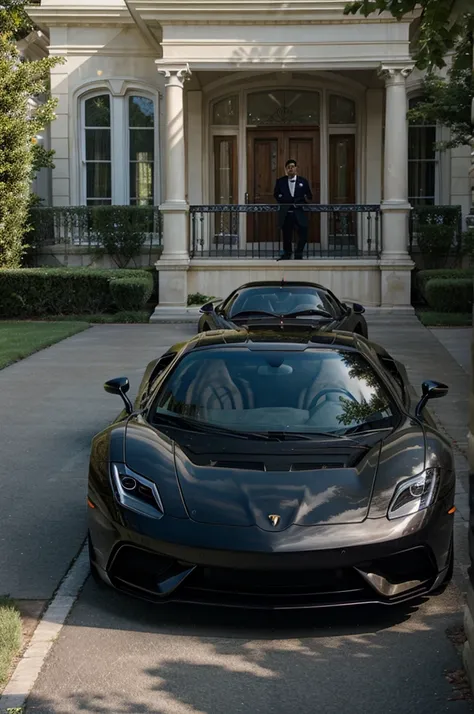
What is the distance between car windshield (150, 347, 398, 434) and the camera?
5.86m

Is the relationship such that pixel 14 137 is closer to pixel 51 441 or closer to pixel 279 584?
pixel 51 441

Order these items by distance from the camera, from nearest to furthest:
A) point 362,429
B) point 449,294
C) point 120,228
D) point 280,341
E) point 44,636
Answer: point 44,636, point 362,429, point 280,341, point 449,294, point 120,228

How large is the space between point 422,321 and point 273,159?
742 centimetres

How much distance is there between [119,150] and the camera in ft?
79.0

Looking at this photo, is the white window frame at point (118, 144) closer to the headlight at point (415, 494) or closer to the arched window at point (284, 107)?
the arched window at point (284, 107)

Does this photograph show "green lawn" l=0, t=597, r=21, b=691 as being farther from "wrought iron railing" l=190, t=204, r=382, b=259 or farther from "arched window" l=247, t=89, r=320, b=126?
"arched window" l=247, t=89, r=320, b=126

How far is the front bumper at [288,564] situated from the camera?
15.1 feet

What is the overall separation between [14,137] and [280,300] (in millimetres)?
10078

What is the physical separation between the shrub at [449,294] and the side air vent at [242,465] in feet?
47.9

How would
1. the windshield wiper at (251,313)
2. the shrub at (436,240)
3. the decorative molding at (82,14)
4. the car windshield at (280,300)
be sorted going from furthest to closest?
1. the decorative molding at (82,14)
2. the shrub at (436,240)
3. the car windshield at (280,300)
4. the windshield wiper at (251,313)

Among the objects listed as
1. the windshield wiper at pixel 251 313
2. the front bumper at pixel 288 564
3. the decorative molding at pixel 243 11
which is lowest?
the front bumper at pixel 288 564

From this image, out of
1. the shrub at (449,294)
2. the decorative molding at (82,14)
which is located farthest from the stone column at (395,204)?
the decorative molding at (82,14)

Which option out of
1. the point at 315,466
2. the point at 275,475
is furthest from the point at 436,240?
the point at 275,475

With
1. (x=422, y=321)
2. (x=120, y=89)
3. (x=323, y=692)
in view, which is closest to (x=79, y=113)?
(x=120, y=89)
